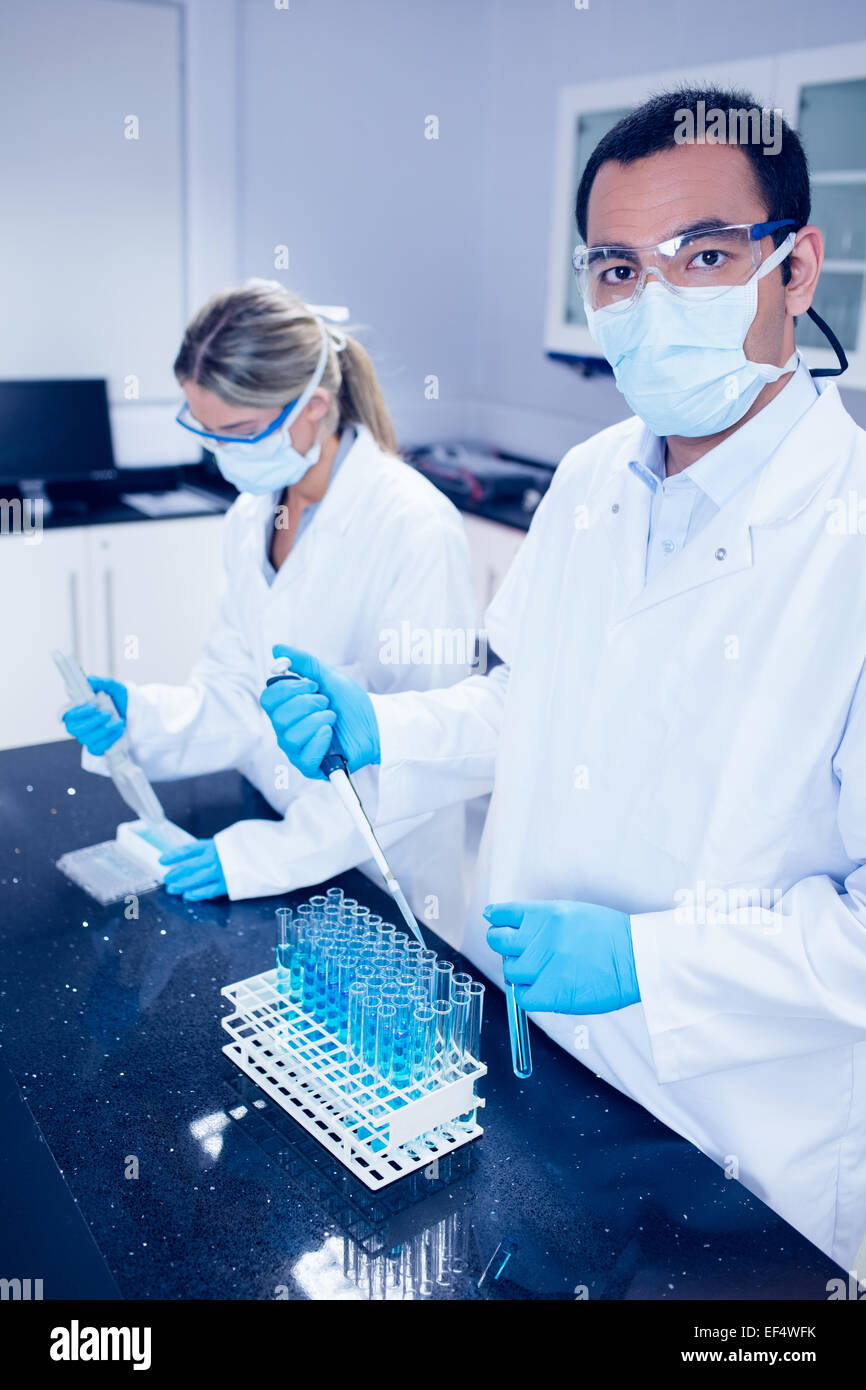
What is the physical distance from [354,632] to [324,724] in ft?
1.84

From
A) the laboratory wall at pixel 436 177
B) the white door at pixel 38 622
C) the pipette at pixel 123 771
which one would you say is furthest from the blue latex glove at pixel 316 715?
the laboratory wall at pixel 436 177

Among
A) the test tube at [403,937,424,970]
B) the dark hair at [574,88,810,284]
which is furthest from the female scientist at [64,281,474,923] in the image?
the dark hair at [574,88,810,284]

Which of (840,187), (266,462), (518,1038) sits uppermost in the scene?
(840,187)

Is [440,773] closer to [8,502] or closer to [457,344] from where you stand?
[8,502]

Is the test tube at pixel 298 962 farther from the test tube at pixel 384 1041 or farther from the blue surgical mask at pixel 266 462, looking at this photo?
the blue surgical mask at pixel 266 462

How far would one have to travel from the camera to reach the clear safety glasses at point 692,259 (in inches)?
45.6

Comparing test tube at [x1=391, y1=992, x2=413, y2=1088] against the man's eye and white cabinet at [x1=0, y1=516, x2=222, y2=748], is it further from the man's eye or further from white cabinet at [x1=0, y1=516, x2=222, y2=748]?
white cabinet at [x1=0, y1=516, x2=222, y2=748]

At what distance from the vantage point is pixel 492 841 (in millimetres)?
1506

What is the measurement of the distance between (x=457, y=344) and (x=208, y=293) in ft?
3.64

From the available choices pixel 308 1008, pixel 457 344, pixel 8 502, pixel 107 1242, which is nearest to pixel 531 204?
pixel 457 344

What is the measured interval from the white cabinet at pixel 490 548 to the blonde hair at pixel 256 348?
192 cm

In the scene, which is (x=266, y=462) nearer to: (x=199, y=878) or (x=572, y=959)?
(x=199, y=878)

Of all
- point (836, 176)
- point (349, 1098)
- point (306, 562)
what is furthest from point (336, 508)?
point (836, 176)

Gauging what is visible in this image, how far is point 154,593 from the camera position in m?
3.79
